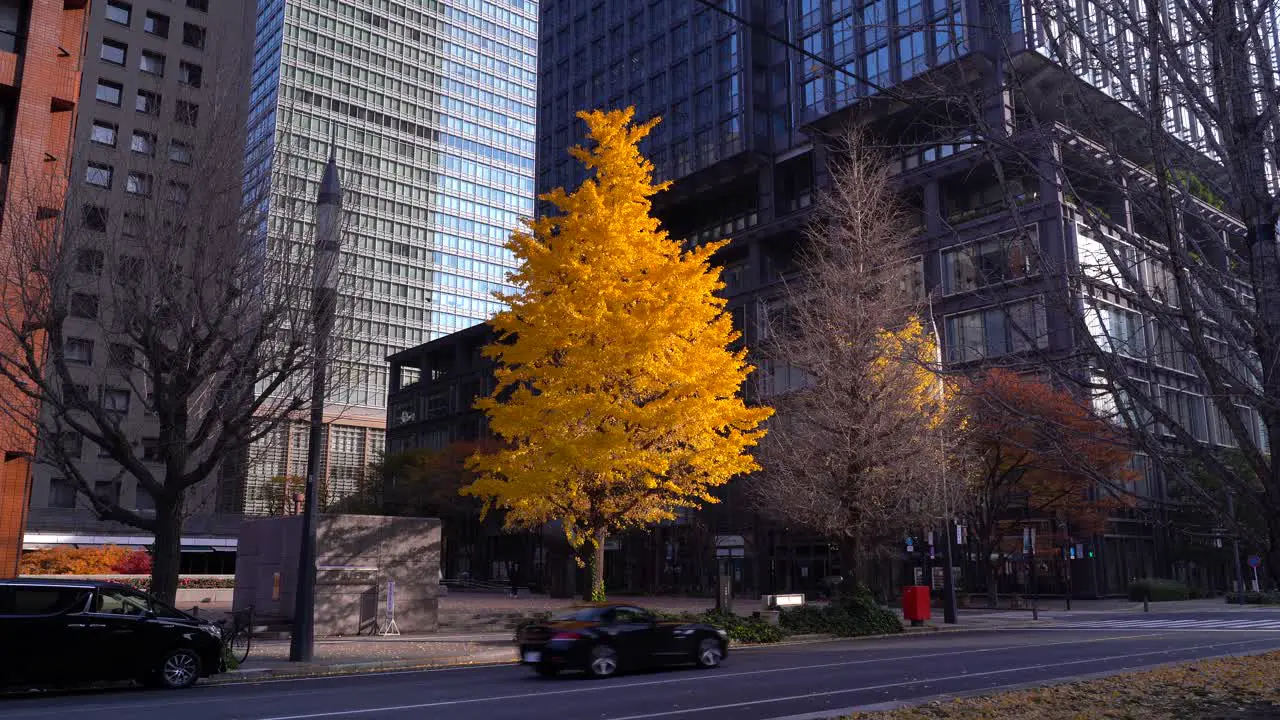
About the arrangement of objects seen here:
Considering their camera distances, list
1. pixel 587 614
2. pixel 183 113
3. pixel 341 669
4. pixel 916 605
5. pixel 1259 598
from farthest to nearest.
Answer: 1. pixel 1259 598
2. pixel 916 605
3. pixel 183 113
4. pixel 341 669
5. pixel 587 614

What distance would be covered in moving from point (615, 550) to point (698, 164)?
28.2 m

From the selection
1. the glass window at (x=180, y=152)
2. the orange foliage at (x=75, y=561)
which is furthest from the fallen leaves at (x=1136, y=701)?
the orange foliage at (x=75, y=561)

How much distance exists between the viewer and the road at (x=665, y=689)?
12.0m

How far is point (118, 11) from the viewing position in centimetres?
5919

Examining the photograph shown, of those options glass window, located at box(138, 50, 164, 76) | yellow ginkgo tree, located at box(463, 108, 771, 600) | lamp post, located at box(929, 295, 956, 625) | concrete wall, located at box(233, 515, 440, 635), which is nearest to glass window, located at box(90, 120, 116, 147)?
glass window, located at box(138, 50, 164, 76)

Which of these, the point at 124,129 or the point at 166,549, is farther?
the point at 124,129

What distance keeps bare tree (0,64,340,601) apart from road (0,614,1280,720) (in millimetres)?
4472

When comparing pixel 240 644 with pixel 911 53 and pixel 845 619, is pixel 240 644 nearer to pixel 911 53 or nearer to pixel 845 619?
pixel 845 619

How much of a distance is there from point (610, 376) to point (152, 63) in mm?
51647

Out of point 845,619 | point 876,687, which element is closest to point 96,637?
point 876,687

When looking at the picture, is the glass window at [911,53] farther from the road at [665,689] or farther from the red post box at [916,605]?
the road at [665,689]

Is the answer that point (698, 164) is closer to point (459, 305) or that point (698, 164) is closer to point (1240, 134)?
point (1240, 134)

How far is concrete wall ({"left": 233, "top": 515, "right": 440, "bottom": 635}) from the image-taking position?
24.6 m

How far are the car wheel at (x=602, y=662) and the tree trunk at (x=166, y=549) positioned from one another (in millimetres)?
7906
